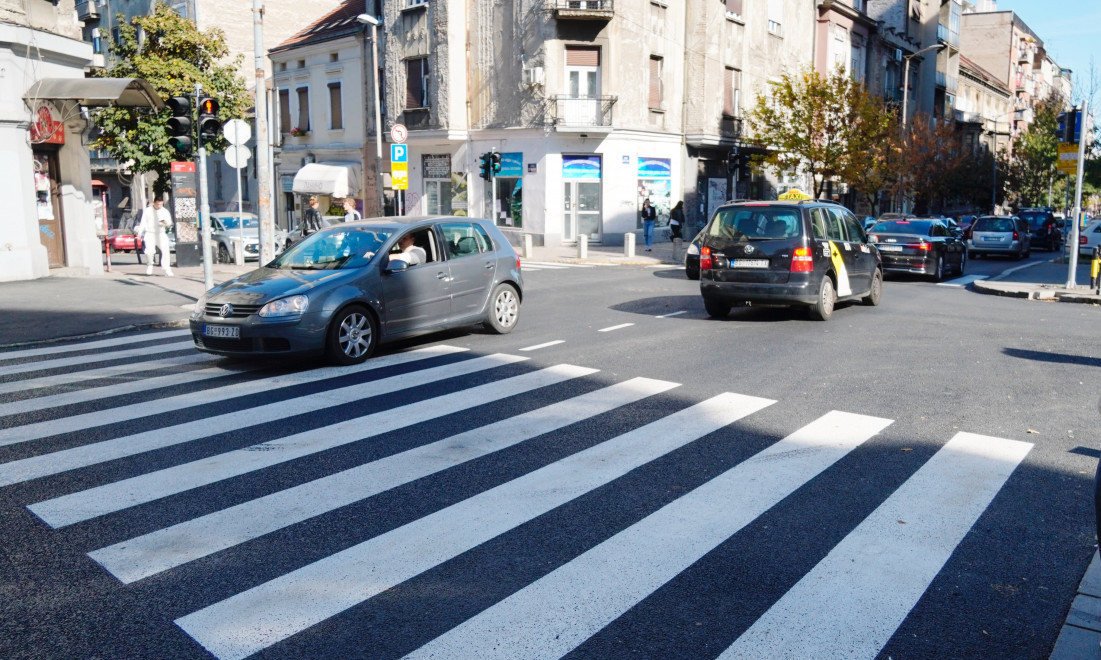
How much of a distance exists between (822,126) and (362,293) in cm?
3176

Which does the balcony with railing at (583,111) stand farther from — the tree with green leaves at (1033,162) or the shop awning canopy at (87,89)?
the tree with green leaves at (1033,162)

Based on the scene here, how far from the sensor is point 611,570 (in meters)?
4.43

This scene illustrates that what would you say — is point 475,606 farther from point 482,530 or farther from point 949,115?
point 949,115

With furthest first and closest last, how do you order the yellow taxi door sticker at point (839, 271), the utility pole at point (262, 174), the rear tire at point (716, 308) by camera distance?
the utility pole at point (262, 174) → the rear tire at point (716, 308) → the yellow taxi door sticker at point (839, 271)

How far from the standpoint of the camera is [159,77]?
32.0 m

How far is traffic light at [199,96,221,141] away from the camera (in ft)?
48.8

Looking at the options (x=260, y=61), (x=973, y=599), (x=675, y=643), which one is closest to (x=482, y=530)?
(x=675, y=643)

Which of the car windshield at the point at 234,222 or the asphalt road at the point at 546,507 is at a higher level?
the car windshield at the point at 234,222

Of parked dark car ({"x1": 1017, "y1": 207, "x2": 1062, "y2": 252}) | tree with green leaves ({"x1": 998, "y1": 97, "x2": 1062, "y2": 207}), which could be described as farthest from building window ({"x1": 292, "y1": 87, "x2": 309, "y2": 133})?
tree with green leaves ({"x1": 998, "y1": 97, "x2": 1062, "y2": 207})

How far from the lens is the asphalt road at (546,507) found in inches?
152

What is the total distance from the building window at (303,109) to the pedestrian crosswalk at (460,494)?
115 ft

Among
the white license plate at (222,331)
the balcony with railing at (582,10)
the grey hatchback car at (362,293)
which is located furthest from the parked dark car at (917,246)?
the white license plate at (222,331)

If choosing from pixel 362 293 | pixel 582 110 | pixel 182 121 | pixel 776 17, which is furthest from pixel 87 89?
pixel 776 17

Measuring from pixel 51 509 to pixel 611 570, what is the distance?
3281 millimetres
